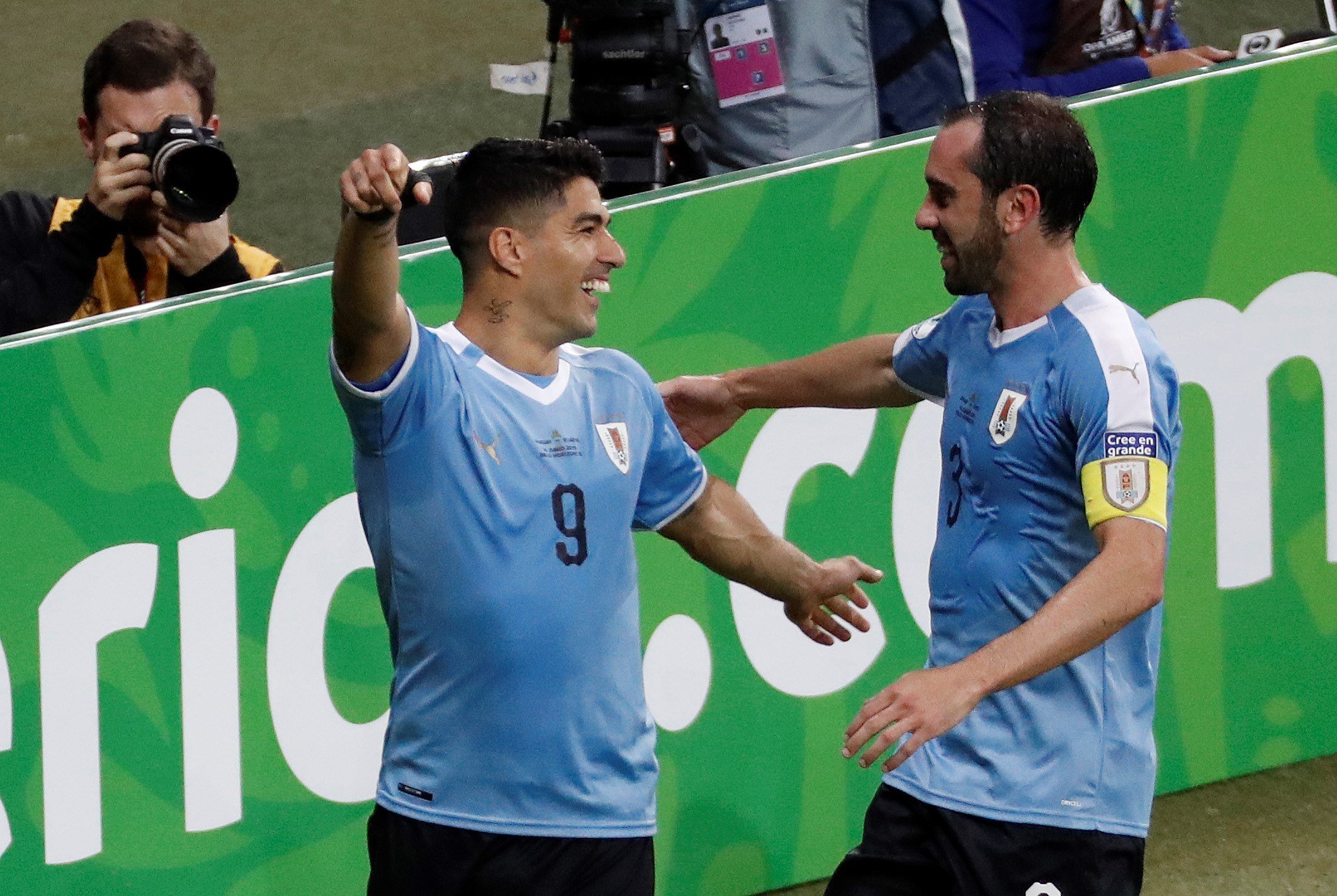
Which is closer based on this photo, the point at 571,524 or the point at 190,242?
the point at 571,524

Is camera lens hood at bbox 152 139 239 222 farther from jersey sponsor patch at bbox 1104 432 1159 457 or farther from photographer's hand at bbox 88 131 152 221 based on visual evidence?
jersey sponsor patch at bbox 1104 432 1159 457

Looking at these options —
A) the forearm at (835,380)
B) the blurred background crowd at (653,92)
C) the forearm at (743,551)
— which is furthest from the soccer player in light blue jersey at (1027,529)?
the blurred background crowd at (653,92)

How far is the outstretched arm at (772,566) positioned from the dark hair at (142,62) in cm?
153

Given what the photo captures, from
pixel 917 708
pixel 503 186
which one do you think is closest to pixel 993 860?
pixel 917 708

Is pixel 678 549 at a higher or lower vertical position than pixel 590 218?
lower

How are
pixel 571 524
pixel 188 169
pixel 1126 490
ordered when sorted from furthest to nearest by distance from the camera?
pixel 188 169 < pixel 571 524 < pixel 1126 490

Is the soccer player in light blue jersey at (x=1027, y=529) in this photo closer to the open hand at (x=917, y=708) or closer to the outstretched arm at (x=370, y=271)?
the open hand at (x=917, y=708)

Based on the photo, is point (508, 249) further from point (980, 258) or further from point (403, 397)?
point (980, 258)

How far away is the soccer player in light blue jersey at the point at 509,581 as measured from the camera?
132 inches

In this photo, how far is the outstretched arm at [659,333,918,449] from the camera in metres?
4.15

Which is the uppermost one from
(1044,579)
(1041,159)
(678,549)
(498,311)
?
(1041,159)

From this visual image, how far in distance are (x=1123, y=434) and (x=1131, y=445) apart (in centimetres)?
2

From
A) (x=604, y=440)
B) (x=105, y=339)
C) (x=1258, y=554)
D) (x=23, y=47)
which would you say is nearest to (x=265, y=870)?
(x=105, y=339)

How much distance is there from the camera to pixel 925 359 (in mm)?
3973
